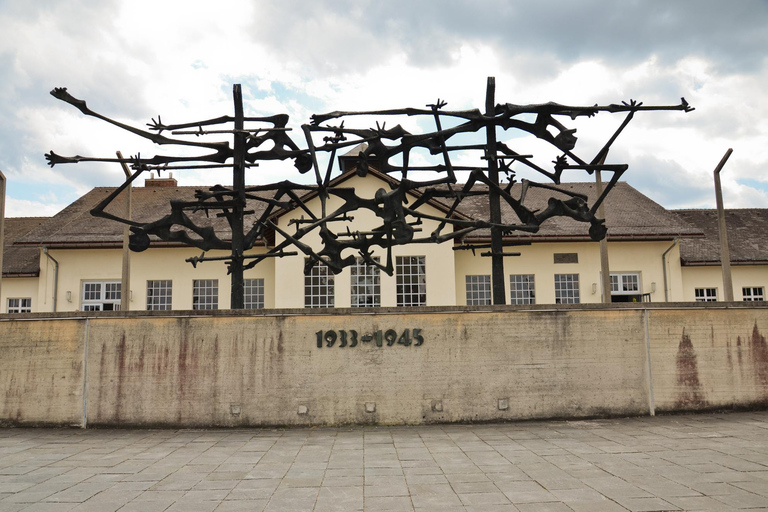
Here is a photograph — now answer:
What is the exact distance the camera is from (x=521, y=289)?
72.9 ft

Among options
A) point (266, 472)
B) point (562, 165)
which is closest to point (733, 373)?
point (562, 165)

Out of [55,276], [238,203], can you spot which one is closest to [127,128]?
[238,203]

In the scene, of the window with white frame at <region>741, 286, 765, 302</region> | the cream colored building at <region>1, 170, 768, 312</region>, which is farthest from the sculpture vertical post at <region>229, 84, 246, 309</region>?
the window with white frame at <region>741, 286, 765, 302</region>

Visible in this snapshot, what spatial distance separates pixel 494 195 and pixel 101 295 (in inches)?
711

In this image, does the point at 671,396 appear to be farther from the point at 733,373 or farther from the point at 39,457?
the point at 39,457

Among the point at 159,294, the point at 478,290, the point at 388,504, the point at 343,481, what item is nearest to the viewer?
the point at 388,504

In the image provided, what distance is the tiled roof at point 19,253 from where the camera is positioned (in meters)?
23.8

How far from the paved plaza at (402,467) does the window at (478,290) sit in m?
12.1

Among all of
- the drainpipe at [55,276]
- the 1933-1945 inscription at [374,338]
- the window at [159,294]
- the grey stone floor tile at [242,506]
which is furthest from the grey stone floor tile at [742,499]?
the drainpipe at [55,276]

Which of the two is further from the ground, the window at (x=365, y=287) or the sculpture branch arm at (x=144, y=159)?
the sculpture branch arm at (x=144, y=159)

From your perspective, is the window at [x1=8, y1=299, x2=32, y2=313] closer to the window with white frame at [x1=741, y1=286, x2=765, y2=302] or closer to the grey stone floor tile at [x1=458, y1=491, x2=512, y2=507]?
the grey stone floor tile at [x1=458, y1=491, x2=512, y2=507]

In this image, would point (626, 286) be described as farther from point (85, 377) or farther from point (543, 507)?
point (85, 377)

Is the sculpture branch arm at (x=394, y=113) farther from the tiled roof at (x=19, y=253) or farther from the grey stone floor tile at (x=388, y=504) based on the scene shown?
the tiled roof at (x=19, y=253)

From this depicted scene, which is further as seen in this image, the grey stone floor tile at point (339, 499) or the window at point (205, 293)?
the window at point (205, 293)
